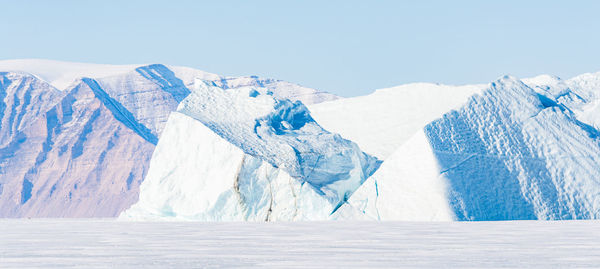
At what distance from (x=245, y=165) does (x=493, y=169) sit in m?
7.37

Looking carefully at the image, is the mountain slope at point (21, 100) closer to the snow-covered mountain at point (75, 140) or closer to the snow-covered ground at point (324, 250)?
the snow-covered mountain at point (75, 140)

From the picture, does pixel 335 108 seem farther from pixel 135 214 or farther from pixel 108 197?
pixel 108 197

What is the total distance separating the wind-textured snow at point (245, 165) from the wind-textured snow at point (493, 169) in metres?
2.45

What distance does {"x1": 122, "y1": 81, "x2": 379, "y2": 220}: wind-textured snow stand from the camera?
26844 mm

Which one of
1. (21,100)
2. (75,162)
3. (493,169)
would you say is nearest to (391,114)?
(493,169)

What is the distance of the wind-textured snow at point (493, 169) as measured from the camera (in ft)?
77.2

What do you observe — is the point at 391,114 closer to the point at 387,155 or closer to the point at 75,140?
the point at 387,155

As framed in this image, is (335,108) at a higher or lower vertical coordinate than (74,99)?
higher

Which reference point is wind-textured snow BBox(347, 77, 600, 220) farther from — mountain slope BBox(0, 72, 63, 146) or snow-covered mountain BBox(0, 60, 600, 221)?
mountain slope BBox(0, 72, 63, 146)

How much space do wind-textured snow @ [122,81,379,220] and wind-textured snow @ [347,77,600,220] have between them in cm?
245

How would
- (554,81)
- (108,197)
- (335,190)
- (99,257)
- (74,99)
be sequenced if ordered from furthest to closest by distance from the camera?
(74,99), (108,197), (554,81), (335,190), (99,257)

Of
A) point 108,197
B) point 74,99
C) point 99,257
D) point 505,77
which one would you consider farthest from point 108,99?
point 99,257

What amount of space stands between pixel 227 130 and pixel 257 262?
18.1 meters

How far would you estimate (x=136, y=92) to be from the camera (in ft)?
599
